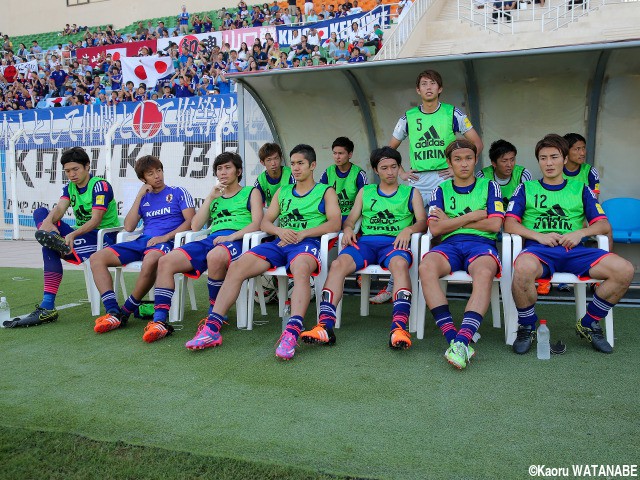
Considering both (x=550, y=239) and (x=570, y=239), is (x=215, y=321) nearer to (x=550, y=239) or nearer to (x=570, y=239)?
(x=550, y=239)

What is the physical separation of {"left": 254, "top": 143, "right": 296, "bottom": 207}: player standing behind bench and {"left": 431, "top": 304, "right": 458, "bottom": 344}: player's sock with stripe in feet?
6.97

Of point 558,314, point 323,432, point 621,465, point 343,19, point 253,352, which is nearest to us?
point 621,465

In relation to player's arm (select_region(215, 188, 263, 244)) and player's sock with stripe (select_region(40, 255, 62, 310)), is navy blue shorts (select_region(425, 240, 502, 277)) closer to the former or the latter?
player's arm (select_region(215, 188, 263, 244))

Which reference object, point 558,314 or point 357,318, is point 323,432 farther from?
point 558,314

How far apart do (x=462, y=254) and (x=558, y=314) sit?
1332mm

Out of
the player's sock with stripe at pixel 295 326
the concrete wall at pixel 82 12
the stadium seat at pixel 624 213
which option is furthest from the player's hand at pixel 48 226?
the concrete wall at pixel 82 12

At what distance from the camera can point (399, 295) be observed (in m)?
4.14

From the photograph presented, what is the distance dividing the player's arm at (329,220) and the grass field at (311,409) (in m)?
0.81

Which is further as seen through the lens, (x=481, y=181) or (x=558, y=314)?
(x=558, y=314)

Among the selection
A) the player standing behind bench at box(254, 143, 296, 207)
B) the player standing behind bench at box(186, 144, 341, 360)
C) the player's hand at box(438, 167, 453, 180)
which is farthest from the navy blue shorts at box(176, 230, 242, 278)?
the player's hand at box(438, 167, 453, 180)

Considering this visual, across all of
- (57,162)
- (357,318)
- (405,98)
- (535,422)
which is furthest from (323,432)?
(57,162)

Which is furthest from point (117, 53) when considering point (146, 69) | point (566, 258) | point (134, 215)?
point (566, 258)

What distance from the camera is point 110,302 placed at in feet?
16.1

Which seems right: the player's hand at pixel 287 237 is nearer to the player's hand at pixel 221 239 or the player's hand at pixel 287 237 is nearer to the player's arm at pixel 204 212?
the player's hand at pixel 221 239
